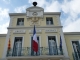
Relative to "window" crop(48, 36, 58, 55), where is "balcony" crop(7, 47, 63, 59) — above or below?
below

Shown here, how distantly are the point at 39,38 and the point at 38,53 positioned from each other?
1.82 metres

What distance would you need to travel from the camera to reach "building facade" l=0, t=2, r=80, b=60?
11844 millimetres

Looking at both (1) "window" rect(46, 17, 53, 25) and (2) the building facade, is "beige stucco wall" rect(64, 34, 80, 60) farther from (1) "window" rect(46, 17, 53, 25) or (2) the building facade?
(1) "window" rect(46, 17, 53, 25)

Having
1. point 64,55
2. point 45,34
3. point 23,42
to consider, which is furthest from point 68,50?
point 23,42

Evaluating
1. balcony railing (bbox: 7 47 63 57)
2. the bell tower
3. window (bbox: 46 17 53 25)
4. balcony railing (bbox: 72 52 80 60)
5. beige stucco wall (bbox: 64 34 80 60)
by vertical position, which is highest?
the bell tower

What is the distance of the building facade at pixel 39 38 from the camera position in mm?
11844

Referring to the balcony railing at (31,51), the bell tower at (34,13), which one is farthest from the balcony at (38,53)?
the bell tower at (34,13)

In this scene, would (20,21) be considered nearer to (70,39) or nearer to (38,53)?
(38,53)

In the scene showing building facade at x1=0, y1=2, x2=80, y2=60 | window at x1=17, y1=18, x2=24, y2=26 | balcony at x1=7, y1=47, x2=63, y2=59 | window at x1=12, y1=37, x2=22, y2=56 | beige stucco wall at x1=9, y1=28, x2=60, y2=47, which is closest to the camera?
balcony at x1=7, y1=47, x2=63, y2=59

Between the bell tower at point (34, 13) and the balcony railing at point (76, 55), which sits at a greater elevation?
the bell tower at point (34, 13)

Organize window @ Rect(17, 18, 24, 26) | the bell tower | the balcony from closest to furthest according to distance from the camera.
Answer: the balcony → the bell tower → window @ Rect(17, 18, 24, 26)

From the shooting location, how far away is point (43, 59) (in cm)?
1145

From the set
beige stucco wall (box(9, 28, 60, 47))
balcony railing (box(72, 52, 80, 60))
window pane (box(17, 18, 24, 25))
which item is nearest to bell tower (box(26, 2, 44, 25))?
window pane (box(17, 18, 24, 25))

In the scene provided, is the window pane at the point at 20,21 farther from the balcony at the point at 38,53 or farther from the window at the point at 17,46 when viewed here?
the balcony at the point at 38,53
